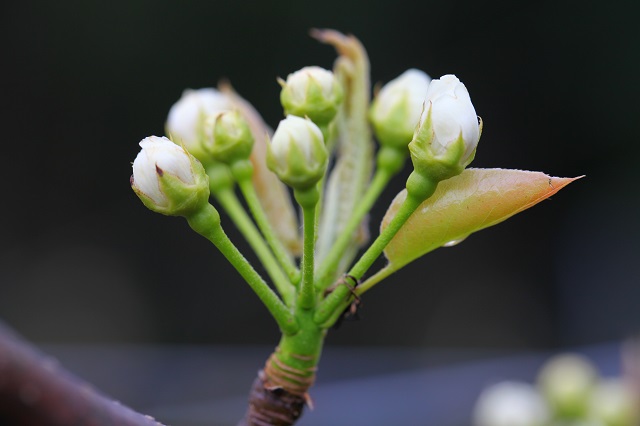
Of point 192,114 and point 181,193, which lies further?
point 192,114

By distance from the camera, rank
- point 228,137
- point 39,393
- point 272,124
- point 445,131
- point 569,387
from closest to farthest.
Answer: point 39,393 → point 445,131 → point 228,137 → point 569,387 → point 272,124

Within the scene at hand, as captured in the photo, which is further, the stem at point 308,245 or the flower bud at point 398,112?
the flower bud at point 398,112

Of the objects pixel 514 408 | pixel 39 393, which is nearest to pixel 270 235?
pixel 39 393

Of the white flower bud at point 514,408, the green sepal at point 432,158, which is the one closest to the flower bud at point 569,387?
the white flower bud at point 514,408

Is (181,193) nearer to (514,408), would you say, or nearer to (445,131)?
(445,131)

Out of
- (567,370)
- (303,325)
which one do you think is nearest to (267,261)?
(303,325)

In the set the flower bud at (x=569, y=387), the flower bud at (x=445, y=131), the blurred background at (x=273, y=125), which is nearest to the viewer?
the flower bud at (x=445, y=131)

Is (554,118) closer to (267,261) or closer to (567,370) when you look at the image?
(567,370)

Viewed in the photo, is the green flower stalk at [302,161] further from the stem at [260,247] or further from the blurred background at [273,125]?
the blurred background at [273,125]
